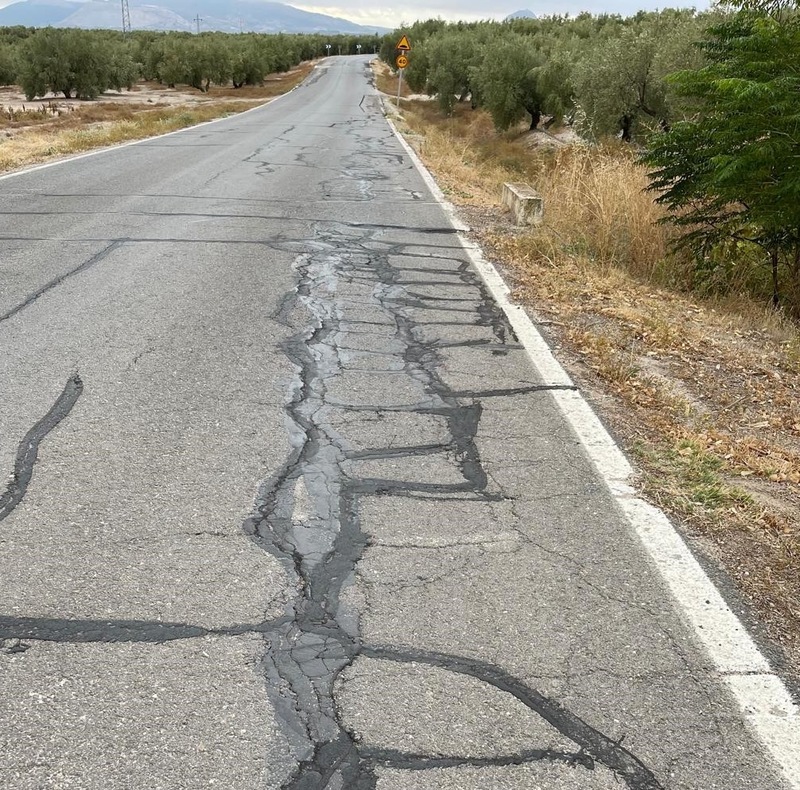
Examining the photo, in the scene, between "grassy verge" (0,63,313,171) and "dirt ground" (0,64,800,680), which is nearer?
"dirt ground" (0,64,800,680)

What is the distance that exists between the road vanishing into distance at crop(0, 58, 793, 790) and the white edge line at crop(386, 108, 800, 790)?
0.05m

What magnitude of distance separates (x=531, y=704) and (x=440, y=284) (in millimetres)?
5213

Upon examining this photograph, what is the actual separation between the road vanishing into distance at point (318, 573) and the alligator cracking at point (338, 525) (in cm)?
1

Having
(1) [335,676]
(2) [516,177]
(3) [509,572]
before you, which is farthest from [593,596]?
(2) [516,177]

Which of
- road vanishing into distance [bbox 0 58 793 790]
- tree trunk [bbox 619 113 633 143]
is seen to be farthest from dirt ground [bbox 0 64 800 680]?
tree trunk [bbox 619 113 633 143]

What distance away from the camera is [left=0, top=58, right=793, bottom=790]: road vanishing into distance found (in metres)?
2.00

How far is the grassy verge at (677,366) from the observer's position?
3113 millimetres

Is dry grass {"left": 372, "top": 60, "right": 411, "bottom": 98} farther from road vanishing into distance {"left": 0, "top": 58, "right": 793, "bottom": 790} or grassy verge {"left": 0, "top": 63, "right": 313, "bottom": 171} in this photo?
road vanishing into distance {"left": 0, "top": 58, "right": 793, "bottom": 790}

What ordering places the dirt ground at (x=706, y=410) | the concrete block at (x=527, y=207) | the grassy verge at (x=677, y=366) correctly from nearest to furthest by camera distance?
1. the dirt ground at (x=706, y=410)
2. the grassy verge at (x=677, y=366)
3. the concrete block at (x=527, y=207)

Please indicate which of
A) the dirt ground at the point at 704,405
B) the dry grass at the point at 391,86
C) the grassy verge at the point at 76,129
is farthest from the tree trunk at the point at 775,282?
the dry grass at the point at 391,86

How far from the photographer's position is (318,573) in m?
2.75

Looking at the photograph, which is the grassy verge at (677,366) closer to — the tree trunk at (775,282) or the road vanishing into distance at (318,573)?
the tree trunk at (775,282)

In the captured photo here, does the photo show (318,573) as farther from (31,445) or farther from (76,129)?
(76,129)

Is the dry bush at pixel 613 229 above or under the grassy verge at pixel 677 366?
above
